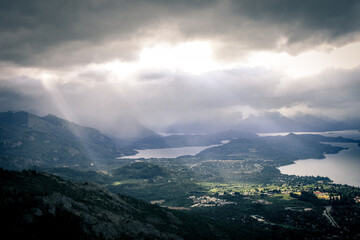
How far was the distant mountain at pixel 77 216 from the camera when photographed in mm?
50312

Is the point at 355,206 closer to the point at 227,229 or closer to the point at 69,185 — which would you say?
the point at 227,229

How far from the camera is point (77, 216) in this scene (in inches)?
2467

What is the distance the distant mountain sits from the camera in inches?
1981

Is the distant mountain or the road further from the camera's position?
the road

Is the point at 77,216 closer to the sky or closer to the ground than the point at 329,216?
closer to the sky

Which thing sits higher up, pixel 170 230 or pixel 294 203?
pixel 170 230

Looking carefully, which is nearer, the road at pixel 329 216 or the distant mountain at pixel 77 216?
the distant mountain at pixel 77 216

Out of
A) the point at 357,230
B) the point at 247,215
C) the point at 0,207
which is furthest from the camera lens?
the point at 247,215

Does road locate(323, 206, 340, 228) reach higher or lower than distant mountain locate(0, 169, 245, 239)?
lower

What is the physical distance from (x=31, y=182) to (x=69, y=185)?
18247 mm

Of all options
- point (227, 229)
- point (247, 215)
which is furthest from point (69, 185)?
point (247, 215)

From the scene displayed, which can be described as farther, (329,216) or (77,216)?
(329,216)

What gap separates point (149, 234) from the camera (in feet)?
266

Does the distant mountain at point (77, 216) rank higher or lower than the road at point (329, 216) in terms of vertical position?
higher
